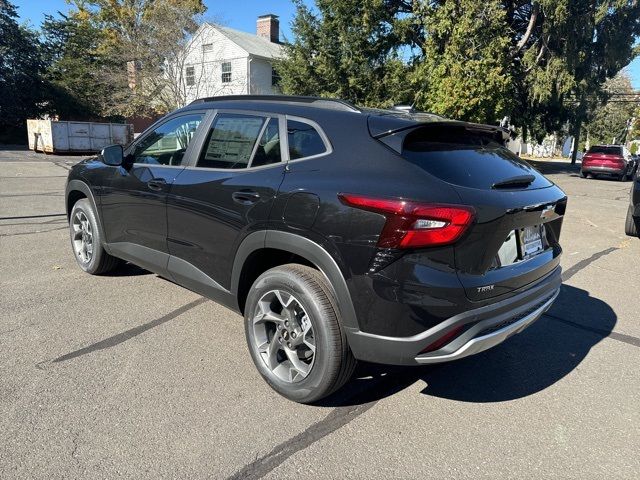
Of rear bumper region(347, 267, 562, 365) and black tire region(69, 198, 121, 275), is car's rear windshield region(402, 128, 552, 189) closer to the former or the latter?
rear bumper region(347, 267, 562, 365)

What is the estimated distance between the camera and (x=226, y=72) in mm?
31875

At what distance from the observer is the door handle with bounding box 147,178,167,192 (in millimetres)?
3795

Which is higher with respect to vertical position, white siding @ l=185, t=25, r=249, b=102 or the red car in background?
white siding @ l=185, t=25, r=249, b=102

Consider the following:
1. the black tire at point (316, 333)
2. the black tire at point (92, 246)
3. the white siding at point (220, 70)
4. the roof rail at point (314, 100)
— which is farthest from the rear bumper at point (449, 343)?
the white siding at point (220, 70)

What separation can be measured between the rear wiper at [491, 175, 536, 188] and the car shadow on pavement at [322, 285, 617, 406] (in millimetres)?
1360

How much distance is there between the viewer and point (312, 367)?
2795 mm

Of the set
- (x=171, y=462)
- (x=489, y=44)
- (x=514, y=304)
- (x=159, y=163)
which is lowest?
(x=171, y=462)

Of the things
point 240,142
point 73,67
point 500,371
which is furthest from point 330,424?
point 73,67

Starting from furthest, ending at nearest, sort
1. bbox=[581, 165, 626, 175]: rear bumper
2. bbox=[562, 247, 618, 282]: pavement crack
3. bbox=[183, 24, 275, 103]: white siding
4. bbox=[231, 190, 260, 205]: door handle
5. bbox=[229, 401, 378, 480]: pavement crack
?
bbox=[183, 24, 275, 103]: white siding < bbox=[581, 165, 626, 175]: rear bumper < bbox=[562, 247, 618, 282]: pavement crack < bbox=[231, 190, 260, 205]: door handle < bbox=[229, 401, 378, 480]: pavement crack

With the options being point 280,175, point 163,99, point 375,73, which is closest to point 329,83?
point 375,73

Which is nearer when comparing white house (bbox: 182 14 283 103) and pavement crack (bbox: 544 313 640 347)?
pavement crack (bbox: 544 313 640 347)

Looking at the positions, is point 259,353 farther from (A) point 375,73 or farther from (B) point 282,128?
(A) point 375,73

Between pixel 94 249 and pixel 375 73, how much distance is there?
62.5 ft

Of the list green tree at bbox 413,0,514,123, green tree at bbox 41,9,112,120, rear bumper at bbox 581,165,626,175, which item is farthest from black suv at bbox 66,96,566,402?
green tree at bbox 41,9,112,120
